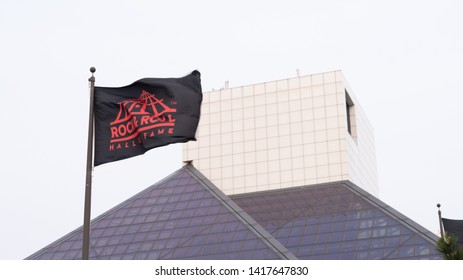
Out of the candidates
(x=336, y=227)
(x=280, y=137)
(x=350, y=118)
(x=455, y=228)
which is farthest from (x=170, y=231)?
(x=455, y=228)

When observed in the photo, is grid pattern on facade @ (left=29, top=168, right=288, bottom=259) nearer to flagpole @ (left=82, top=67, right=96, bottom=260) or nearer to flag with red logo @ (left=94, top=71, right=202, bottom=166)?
flag with red logo @ (left=94, top=71, right=202, bottom=166)

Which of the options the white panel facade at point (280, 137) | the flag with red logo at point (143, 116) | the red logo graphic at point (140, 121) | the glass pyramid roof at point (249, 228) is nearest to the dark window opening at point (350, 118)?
the white panel facade at point (280, 137)

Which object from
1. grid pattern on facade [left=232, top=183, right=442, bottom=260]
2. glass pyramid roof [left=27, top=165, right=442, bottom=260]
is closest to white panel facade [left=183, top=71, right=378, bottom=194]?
glass pyramid roof [left=27, top=165, right=442, bottom=260]

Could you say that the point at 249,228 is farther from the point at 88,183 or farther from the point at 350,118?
the point at 88,183

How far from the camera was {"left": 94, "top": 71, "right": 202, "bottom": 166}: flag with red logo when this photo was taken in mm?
18172

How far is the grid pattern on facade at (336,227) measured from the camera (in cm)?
3644

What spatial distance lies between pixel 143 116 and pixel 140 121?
202 mm

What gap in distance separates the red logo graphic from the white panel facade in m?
29.7

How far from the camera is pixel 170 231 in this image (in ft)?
135

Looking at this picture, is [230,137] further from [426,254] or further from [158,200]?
[426,254]

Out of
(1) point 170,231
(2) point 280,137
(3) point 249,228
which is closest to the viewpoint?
(3) point 249,228

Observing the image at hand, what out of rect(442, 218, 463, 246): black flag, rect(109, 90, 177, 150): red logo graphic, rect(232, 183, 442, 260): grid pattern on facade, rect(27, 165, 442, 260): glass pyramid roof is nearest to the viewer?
rect(109, 90, 177, 150): red logo graphic
